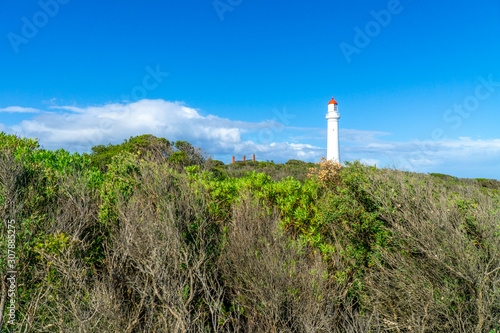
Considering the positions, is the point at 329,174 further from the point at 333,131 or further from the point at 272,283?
the point at 333,131

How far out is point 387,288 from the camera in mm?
9016

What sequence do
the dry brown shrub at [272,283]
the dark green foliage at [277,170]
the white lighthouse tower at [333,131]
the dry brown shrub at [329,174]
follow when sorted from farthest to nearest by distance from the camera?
the white lighthouse tower at [333,131] < the dark green foliage at [277,170] < the dry brown shrub at [329,174] < the dry brown shrub at [272,283]

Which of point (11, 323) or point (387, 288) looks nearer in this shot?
point (11, 323)

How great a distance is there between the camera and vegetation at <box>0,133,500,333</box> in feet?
25.1

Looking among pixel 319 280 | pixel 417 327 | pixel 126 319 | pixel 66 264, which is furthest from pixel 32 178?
pixel 417 327

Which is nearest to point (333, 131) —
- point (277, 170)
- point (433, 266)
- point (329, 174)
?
point (277, 170)

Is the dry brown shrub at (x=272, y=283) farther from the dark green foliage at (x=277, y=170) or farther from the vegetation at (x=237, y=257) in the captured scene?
the dark green foliage at (x=277, y=170)

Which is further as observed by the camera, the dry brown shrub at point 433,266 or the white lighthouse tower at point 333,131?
the white lighthouse tower at point 333,131

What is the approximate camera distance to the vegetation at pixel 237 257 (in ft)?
25.1

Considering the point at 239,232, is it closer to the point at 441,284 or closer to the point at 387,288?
the point at 387,288

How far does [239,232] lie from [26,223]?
Result: 5.84 m

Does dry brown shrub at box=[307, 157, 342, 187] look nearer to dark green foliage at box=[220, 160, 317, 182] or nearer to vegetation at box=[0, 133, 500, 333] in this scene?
vegetation at box=[0, 133, 500, 333]

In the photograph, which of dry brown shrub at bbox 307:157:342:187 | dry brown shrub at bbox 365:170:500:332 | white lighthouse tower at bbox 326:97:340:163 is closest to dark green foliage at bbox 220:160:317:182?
white lighthouse tower at bbox 326:97:340:163

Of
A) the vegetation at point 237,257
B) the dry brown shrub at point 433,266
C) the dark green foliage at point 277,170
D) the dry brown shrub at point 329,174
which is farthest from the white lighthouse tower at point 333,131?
the dry brown shrub at point 433,266
